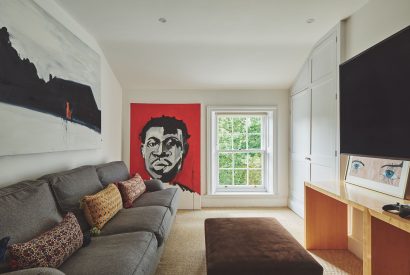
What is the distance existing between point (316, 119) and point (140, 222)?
2.45m

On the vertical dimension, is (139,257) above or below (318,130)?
below

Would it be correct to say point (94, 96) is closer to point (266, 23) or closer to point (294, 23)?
point (266, 23)

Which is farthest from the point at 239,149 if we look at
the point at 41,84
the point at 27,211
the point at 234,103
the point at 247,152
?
the point at 27,211

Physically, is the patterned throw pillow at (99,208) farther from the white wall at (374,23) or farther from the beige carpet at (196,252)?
the white wall at (374,23)

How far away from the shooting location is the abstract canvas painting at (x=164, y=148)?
13.3 ft

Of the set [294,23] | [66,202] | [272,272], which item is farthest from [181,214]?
[294,23]

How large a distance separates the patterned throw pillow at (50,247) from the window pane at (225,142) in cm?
294

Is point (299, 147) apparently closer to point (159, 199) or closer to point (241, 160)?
point (241, 160)

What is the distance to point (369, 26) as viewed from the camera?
7.43 ft

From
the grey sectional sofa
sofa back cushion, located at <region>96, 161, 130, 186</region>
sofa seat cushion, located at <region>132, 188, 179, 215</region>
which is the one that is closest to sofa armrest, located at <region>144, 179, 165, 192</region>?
sofa seat cushion, located at <region>132, 188, 179, 215</region>

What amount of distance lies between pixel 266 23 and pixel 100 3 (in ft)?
5.58

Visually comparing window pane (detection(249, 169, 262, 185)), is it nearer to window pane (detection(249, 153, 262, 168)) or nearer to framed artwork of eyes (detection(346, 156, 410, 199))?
window pane (detection(249, 153, 262, 168))

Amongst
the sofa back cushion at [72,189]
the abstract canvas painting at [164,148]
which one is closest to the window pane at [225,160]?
the abstract canvas painting at [164,148]

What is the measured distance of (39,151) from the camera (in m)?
1.96
